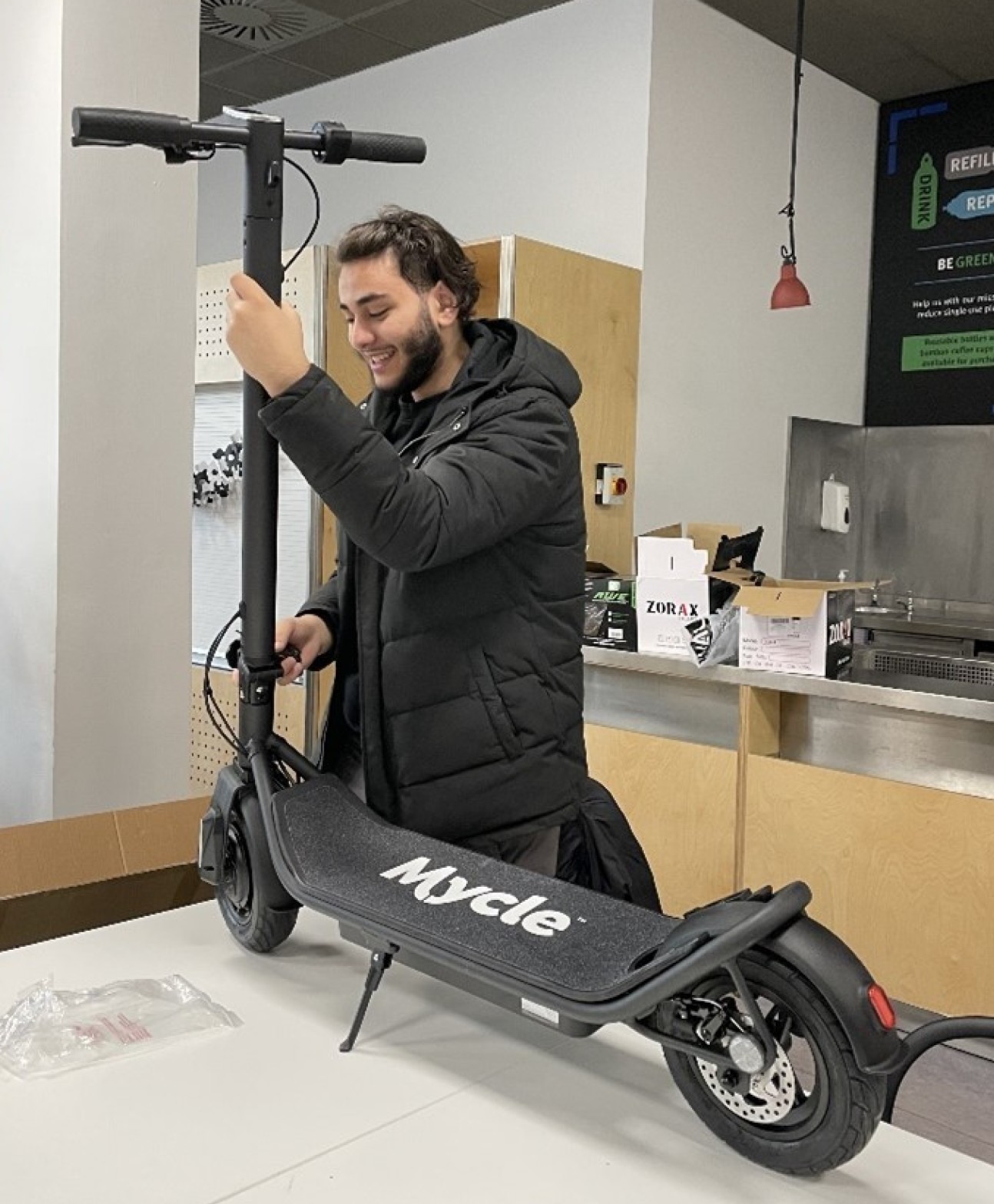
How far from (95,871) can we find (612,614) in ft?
7.15

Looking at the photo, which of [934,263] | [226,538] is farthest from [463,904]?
[934,263]

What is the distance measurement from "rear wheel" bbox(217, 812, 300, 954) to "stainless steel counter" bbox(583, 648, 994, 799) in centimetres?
203

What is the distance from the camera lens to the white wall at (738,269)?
441 cm

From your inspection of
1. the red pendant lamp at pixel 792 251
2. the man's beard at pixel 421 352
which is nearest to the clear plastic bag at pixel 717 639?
the red pendant lamp at pixel 792 251

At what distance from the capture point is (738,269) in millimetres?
4797

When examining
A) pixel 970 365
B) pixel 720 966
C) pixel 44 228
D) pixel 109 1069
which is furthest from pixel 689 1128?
pixel 970 365

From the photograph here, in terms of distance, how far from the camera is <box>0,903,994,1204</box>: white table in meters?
0.94

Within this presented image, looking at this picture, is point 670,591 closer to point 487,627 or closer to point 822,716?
point 822,716

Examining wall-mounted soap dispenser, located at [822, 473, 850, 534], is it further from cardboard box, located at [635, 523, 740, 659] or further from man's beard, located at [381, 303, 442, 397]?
man's beard, located at [381, 303, 442, 397]

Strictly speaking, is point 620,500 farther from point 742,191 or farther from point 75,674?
point 75,674

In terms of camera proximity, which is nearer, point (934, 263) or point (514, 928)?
point (514, 928)

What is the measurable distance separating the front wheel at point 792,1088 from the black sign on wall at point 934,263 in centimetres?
476

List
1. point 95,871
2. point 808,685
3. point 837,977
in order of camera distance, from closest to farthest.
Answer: point 837,977
point 95,871
point 808,685

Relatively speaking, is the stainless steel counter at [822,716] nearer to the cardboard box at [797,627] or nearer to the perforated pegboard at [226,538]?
the cardboard box at [797,627]
